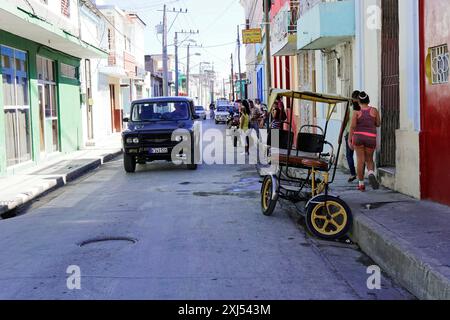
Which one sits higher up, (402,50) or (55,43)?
(55,43)

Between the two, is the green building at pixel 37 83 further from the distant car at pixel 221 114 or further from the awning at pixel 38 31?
the distant car at pixel 221 114

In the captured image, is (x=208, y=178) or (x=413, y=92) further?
(x=208, y=178)

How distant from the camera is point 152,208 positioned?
31.0 ft

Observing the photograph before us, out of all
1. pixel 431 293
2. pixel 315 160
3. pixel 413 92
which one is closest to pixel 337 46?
pixel 413 92

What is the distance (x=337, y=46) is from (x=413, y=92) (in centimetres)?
620

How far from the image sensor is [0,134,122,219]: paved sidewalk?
1062 cm

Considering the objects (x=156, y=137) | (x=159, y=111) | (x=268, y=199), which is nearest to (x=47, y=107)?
(x=159, y=111)

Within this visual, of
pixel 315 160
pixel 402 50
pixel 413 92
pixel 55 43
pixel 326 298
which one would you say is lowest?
pixel 326 298

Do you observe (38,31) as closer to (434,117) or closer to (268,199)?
(268,199)

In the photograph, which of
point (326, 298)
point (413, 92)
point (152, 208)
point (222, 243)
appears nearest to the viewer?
point (326, 298)

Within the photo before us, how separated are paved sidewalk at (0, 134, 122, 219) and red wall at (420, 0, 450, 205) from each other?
6860 millimetres

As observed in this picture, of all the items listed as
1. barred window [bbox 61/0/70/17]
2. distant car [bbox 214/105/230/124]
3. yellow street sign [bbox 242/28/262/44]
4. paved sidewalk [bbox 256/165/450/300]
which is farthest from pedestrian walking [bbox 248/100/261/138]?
distant car [bbox 214/105/230/124]

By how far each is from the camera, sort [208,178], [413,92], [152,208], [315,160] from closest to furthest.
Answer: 1. [315,160]
2. [413,92]
3. [152,208]
4. [208,178]
